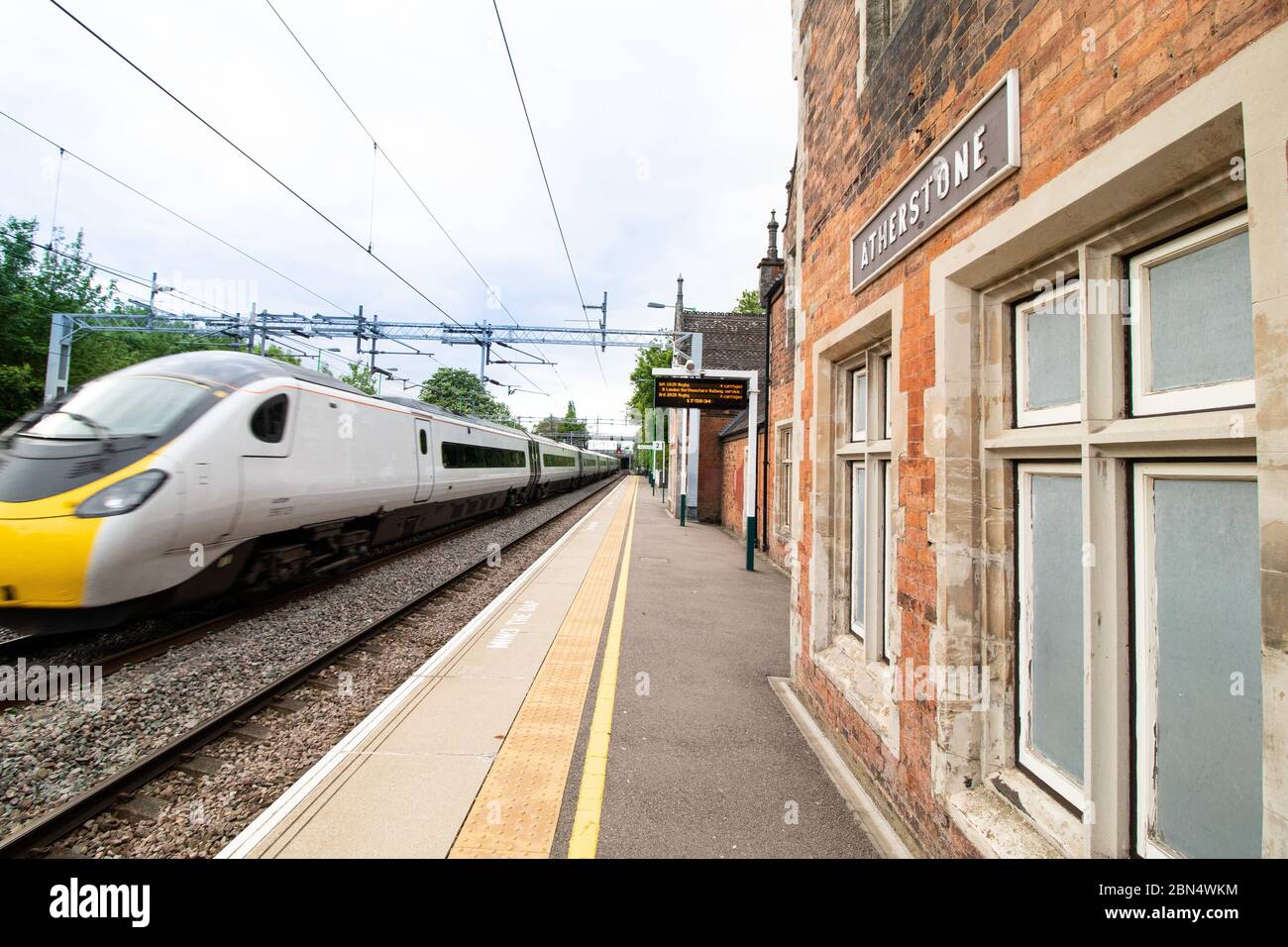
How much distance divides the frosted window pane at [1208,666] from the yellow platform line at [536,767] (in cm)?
234

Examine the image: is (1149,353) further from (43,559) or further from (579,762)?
(43,559)

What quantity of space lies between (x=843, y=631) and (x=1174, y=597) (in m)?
2.57

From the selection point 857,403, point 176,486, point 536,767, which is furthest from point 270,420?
point 857,403

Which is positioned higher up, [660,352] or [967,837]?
[660,352]

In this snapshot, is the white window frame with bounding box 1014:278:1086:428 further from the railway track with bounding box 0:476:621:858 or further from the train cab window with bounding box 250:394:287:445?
the train cab window with bounding box 250:394:287:445

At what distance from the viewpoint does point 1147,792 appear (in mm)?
1758

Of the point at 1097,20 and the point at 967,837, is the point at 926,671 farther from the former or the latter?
the point at 1097,20

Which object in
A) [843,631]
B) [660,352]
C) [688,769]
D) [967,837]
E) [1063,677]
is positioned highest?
[660,352]

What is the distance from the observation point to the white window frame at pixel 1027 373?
6.88ft

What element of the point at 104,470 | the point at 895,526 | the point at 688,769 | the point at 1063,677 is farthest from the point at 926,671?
the point at 104,470

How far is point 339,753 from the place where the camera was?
3.27m

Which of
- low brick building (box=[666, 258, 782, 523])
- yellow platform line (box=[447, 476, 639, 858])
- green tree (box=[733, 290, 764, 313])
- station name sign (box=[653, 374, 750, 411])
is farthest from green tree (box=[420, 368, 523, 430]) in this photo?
yellow platform line (box=[447, 476, 639, 858])

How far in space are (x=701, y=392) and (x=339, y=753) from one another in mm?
10619

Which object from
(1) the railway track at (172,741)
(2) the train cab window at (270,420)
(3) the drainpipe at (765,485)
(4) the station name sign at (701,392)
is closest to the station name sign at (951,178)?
(1) the railway track at (172,741)
